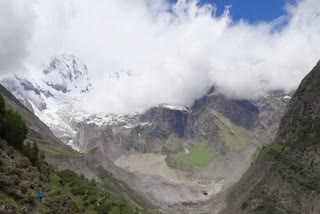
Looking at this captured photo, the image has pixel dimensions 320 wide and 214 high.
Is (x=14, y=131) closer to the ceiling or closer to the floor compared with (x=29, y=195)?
closer to the ceiling

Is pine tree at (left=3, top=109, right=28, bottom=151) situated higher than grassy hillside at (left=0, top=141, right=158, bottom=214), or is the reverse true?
pine tree at (left=3, top=109, right=28, bottom=151)

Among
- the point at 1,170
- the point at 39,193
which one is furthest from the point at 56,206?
the point at 1,170

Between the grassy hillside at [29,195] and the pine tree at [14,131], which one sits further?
the pine tree at [14,131]

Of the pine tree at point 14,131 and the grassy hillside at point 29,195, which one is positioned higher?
the pine tree at point 14,131

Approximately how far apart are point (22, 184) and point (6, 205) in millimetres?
8283

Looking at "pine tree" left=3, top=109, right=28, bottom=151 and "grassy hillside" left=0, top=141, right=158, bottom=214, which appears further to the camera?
"pine tree" left=3, top=109, right=28, bottom=151

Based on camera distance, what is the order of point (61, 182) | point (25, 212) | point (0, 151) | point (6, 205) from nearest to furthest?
point (6, 205) < point (25, 212) < point (0, 151) < point (61, 182)

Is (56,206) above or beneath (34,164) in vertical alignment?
beneath

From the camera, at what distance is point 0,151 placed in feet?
202

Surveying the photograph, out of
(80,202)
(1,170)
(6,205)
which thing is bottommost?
(6,205)

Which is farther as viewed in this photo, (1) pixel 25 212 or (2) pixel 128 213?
(2) pixel 128 213

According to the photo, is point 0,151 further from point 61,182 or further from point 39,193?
point 61,182

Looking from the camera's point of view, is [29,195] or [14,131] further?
[14,131]

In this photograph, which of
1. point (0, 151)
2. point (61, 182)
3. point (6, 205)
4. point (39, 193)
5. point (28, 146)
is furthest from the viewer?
point (61, 182)
